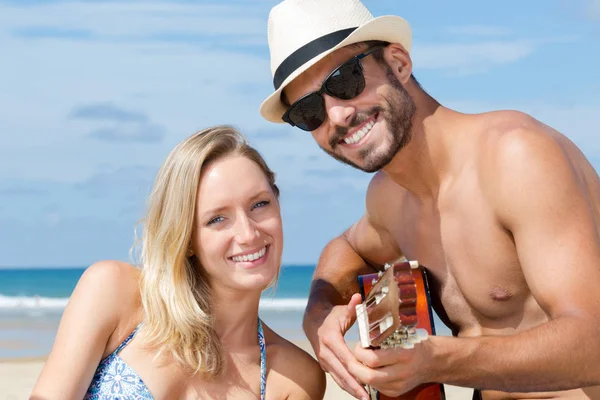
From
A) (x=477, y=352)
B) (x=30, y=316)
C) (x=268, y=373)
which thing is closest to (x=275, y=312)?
(x=30, y=316)

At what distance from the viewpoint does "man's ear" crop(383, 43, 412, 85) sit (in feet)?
16.3

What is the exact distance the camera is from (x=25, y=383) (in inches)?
449

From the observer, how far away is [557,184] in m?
4.16

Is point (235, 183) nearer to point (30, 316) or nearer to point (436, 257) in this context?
point (436, 257)

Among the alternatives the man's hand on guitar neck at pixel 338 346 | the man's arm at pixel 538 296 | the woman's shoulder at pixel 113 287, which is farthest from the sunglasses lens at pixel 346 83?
the woman's shoulder at pixel 113 287

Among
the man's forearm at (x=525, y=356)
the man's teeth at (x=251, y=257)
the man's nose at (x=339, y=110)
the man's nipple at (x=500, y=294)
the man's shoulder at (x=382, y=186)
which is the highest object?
the man's nose at (x=339, y=110)

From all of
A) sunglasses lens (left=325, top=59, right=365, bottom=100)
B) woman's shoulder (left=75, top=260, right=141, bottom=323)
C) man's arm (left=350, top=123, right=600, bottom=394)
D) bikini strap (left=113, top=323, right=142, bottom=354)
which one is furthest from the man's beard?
bikini strap (left=113, top=323, right=142, bottom=354)

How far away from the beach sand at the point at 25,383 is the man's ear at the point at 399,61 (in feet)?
19.2

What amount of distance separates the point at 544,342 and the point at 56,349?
2356 mm

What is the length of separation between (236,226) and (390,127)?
962 mm

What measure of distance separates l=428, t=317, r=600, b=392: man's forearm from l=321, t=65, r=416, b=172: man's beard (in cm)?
128

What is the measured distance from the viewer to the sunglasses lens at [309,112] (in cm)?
478

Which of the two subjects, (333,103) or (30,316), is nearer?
(333,103)

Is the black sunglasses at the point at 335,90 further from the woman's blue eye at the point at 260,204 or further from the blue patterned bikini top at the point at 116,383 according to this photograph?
the blue patterned bikini top at the point at 116,383
